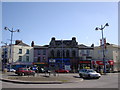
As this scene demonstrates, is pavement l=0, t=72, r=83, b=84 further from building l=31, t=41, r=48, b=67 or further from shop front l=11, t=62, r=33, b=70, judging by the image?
building l=31, t=41, r=48, b=67

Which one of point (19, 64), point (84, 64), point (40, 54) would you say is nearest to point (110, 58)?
point (84, 64)

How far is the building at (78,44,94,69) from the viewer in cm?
5850

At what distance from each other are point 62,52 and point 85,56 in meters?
7.36

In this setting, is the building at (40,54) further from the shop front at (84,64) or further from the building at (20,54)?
the shop front at (84,64)

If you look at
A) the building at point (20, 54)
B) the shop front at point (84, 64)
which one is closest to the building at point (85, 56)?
the shop front at point (84, 64)

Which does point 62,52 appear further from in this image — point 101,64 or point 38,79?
point 38,79

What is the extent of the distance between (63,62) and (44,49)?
7.43 m

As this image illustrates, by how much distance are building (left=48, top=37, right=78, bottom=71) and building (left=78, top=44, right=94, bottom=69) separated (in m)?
1.88

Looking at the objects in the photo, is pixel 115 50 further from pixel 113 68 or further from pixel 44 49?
pixel 44 49

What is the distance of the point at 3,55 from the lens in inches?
2307

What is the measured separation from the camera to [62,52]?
6022 centimetres

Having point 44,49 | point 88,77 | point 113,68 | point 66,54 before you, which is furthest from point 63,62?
point 88,77

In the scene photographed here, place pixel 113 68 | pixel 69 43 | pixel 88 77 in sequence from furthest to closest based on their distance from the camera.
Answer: pixel 69 43 < pixel 113 68 < pixel 88 77

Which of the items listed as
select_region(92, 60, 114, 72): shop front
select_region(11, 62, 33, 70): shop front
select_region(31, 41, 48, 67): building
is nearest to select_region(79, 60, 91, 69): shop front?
select_region(92, 60, 114, 72): shop front
